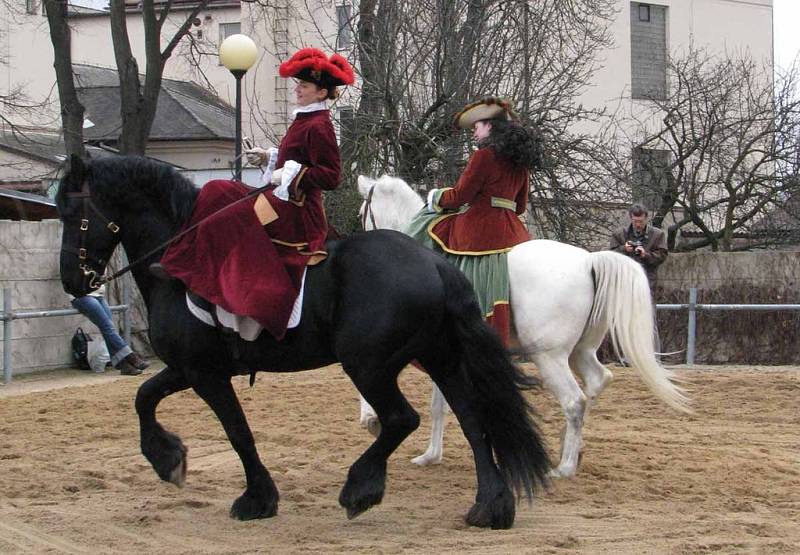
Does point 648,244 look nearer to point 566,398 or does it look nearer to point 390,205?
point 390,205

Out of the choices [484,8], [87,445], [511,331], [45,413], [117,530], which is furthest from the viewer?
[484,8]

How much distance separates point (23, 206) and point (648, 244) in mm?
8796

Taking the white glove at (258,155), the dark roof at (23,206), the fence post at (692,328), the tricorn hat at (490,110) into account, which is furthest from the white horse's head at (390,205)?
the dark roof at (23,206)

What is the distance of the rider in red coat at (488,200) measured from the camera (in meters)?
7.43

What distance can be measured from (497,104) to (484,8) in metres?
9.23

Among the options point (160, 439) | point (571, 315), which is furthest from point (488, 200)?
point (160, 439)

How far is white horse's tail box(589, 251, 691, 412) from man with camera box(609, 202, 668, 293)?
225 inches

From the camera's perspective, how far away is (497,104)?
7613 millimetres

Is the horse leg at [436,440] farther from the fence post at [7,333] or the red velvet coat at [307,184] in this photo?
the fence post at [7,333]

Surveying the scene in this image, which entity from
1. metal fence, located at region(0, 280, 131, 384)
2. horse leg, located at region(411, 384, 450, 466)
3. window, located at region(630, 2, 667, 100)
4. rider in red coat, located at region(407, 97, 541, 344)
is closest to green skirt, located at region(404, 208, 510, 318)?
rider in red coat, located at region(407, 97, 541, 344)

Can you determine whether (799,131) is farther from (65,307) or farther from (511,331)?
(511,331)

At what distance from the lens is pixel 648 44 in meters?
30.1

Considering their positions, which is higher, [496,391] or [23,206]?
[23,206]

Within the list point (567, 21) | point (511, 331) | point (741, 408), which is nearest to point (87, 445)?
point (511, 331)
